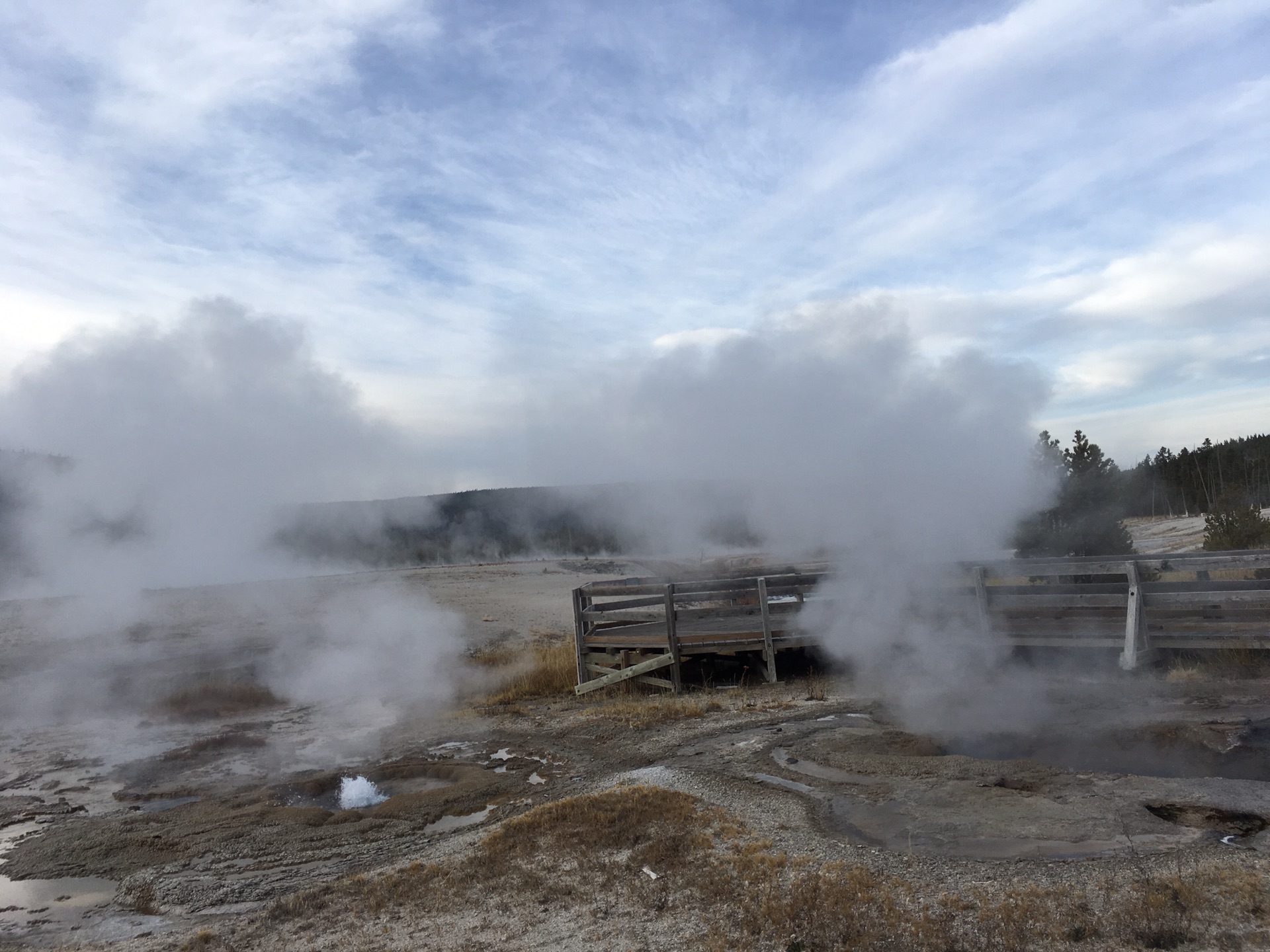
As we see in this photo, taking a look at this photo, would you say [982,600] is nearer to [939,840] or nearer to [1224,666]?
[1224,666]

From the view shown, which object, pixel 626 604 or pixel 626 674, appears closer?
pixel 626 674

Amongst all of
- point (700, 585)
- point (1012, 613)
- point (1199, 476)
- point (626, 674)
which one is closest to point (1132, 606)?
point (1012, 613)

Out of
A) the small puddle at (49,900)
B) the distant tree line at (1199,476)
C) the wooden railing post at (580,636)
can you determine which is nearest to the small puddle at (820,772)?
the wooden railing post at (580,636)

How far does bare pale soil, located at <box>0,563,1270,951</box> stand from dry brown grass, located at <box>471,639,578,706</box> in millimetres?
2003

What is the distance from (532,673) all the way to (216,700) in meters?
6.34

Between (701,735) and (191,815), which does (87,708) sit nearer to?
(191,815)

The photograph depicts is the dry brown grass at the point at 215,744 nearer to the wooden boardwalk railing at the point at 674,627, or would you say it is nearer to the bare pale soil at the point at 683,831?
the bare pale soil at the point at 683,831

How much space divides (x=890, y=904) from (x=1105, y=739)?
4.95 metres

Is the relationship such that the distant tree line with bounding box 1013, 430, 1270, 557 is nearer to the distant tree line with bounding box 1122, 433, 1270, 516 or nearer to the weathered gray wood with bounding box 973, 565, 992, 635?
the weathered gray wood with bounding box 973, 565, 992, 635

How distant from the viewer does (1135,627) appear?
11305mm

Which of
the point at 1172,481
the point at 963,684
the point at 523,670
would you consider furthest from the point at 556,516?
the point at 1172,481

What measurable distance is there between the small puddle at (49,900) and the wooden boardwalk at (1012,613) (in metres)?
8.38

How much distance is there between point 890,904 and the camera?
16.6 feet

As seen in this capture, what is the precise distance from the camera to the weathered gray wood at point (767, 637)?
13.7m
